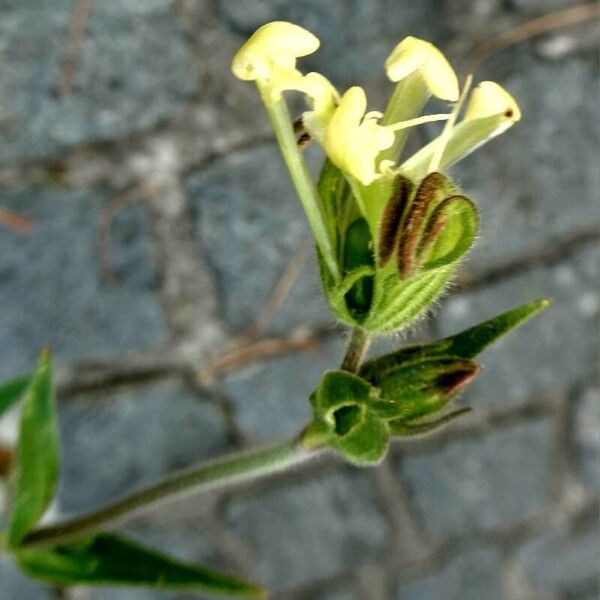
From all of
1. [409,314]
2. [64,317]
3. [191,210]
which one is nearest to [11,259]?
[64,317]

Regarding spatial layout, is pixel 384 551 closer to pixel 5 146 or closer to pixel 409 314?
pixel 5 146

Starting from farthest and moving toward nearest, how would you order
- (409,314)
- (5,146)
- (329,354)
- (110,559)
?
(329,354)
(5,146)
(110,559)
(409,314)

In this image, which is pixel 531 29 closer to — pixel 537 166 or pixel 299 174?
pixel 537 166

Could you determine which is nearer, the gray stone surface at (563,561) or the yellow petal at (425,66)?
the yellow petal at (425,66)

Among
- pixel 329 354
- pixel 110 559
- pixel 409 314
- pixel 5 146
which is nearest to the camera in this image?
pixel 409 314

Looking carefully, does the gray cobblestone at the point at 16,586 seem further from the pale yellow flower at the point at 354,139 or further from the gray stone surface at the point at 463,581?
the pale yellow flower at the point at 354,139

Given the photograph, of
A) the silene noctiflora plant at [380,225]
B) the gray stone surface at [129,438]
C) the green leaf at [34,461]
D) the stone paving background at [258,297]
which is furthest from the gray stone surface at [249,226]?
the silene noctiflora plant at [380,225]

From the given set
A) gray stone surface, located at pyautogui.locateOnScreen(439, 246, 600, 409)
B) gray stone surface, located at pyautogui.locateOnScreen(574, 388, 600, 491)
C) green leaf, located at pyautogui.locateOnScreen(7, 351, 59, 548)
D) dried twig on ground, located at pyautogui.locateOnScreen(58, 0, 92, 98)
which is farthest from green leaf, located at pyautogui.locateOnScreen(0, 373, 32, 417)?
gray stone surface, located at pyautogui.locateOnScreen(574, 388, 600, 491)
